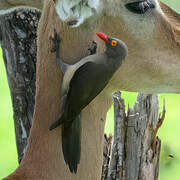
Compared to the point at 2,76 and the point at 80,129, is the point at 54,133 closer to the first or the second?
the point at 80,129

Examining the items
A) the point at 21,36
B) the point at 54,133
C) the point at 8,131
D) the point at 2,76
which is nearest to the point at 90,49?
the point at 54,133

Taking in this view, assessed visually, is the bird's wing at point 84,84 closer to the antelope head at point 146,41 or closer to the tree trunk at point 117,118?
the antelope head at point 146,41

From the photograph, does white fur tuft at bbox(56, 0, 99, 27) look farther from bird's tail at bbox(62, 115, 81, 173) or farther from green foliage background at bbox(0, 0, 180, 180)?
green foliage background at bbox(0, 0, 180, 180)

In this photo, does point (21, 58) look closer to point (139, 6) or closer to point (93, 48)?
point (93, 48)

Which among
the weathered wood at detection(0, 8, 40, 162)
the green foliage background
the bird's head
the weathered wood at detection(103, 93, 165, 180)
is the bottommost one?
the green foliage background

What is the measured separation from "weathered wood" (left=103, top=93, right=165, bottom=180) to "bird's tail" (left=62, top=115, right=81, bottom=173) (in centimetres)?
118

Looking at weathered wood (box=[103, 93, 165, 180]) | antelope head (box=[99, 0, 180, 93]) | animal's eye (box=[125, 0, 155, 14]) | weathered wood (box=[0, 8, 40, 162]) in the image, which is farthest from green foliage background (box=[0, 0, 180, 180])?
animal's eye (box=[125, 0, 155, 14])

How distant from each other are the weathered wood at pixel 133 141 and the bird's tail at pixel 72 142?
3.87ft

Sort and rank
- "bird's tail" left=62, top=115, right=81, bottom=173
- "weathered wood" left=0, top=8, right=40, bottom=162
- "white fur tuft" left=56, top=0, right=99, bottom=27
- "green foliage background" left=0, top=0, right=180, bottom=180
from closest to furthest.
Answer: "white fur tuft" left=56, top=0, right=99, bottom=27 < "bird's tail" left=62, top=115, right=81, bottom=173 < "weathered wood" left=0, top=8, right=40, bottom=162 < "green foliage background" left=0, top=0, right=180, bottom=180

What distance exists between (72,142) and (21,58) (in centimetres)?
127

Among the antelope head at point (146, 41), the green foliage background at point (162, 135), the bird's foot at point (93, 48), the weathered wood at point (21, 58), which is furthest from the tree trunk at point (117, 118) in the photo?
the green foliage background at point (162, 135)

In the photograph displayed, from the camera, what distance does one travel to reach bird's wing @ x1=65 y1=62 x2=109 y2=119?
1647mm

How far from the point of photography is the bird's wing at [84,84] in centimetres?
165

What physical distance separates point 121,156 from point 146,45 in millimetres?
1261
